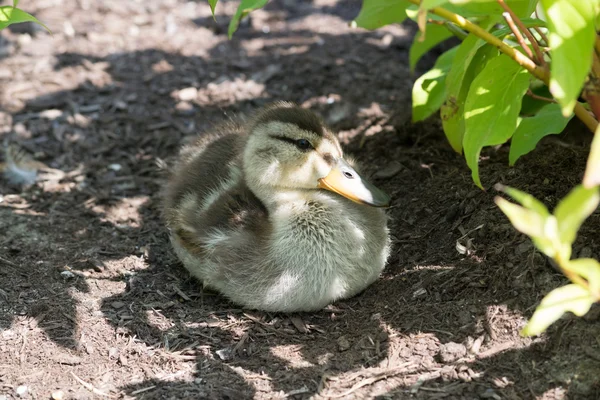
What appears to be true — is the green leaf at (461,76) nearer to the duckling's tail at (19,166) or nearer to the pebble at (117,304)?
the pebble at (117,304)

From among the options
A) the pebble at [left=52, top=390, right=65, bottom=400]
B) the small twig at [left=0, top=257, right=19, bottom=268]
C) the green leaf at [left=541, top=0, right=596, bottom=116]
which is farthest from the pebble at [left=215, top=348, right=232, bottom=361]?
the green leaf at [left=541, top=0, right=596, bottom=116]

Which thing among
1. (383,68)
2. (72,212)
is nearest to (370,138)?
(383,68)

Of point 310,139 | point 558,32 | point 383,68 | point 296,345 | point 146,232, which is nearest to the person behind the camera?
point 558,32

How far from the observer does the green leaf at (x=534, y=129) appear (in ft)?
11.8

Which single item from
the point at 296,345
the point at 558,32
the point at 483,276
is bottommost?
the point at 296,345

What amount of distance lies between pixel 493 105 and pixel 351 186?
1.05 meters

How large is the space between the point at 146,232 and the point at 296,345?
65.1 inches

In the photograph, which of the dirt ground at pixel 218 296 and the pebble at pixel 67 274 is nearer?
the dirt ground at pixel 218 296

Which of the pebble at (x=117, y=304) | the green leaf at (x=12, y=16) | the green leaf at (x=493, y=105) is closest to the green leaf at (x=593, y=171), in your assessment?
the green leaf at (x=493, y=105)

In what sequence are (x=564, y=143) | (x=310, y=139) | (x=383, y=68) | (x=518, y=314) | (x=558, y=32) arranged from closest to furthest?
1. (x=558, y=32)
2. (x=518, y=314)
3. (x=310, y=139)
4. (x=564, y=143)
5. (x=383, y=68)

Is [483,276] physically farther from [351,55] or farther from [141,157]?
[351,55]

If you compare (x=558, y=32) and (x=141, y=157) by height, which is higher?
(x=558, y=32)

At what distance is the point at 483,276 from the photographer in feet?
12.0

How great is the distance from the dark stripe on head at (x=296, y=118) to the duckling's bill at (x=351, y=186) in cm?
23
